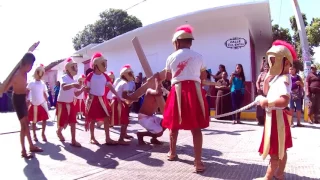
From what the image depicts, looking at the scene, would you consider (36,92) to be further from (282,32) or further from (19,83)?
(282,32)

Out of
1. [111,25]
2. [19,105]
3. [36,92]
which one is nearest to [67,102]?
[36,92]

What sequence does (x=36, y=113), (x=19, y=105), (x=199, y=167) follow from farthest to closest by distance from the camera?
(x=36, y=113), (x=19, y=105), (x=199, y=167)

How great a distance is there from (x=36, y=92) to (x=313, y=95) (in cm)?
898

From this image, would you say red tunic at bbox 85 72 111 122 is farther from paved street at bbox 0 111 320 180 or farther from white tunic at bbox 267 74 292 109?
white tunic at bbox 267 74 292 109

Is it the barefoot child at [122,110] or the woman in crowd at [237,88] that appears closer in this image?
the barefoot child at [122,110]

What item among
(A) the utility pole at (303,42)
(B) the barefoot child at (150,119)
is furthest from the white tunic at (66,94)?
(A) the utility pole at (303,42)

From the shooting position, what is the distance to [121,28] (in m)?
43.6

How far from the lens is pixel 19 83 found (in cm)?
586

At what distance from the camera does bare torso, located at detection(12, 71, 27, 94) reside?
5.83m

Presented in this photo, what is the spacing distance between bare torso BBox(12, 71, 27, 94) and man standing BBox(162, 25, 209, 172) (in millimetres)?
2757

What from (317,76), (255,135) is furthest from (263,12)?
(255,135)

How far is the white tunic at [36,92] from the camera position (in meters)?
7.49

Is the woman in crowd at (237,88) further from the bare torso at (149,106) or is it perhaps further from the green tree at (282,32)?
the green tree at (282,32)

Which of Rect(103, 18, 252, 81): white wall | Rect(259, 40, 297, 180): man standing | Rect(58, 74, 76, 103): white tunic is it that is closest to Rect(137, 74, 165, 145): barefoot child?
Rect(58, 74, 76, 103): white tunic
